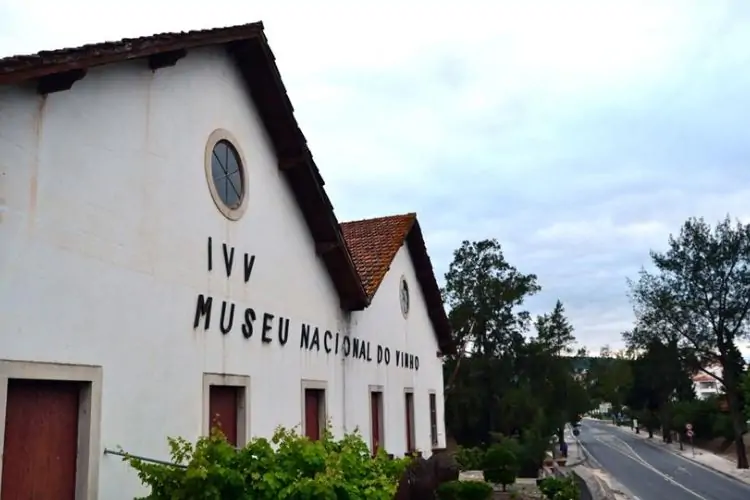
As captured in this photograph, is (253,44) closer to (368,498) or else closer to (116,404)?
(116,404)

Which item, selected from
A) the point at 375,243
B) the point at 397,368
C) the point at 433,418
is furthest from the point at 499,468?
the point at 375,243

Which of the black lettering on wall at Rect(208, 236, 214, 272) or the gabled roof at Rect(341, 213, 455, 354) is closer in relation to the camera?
the black lettering on wall at Rect(208, 236, 214, 272)

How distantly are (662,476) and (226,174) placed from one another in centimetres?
3336

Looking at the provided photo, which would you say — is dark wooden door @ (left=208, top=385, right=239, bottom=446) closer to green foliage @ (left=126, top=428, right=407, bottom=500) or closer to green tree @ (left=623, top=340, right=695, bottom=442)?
green foliage @ (left=126, top=428, right=407, bottom=500)

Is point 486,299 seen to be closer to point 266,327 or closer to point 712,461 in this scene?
point 712,461

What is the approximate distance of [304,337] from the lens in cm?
1145

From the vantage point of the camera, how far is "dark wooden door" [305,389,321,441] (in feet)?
38.8

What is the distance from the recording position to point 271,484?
566 centimetres

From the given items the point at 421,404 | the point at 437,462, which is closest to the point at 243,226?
the point at 437,462

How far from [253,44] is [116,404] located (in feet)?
17.6

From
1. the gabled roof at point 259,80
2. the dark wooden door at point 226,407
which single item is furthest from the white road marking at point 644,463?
the dark wooden door at point 226,407

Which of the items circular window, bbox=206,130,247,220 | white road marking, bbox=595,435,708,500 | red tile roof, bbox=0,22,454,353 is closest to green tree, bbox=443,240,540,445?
white road marking, bbox=595,435,708,500

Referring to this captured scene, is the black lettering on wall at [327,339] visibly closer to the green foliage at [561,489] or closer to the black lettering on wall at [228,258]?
the black lettering on wall at [228,258]

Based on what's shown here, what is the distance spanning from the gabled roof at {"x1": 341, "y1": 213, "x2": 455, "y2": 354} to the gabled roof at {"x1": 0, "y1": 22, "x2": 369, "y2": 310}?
6.93ft
